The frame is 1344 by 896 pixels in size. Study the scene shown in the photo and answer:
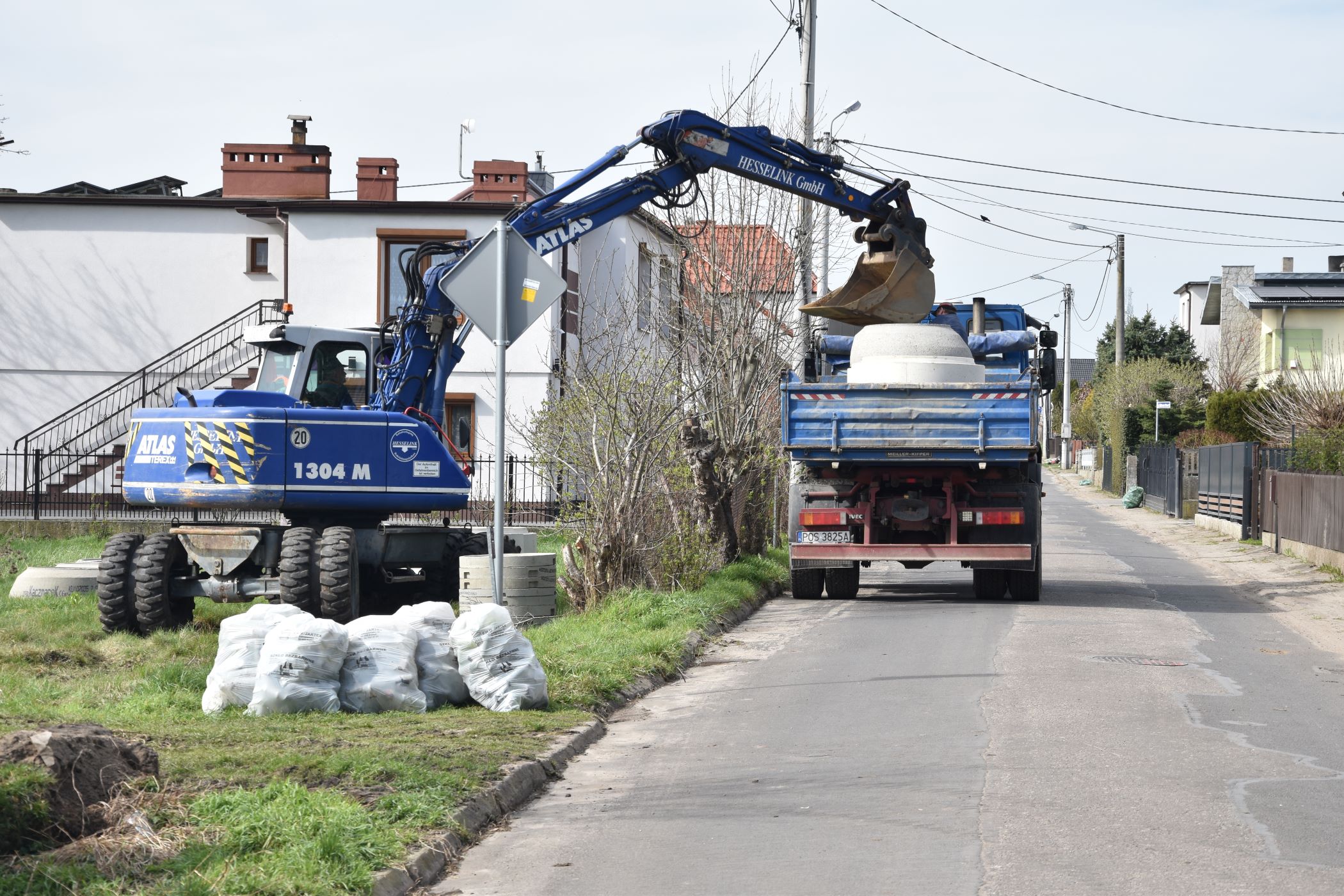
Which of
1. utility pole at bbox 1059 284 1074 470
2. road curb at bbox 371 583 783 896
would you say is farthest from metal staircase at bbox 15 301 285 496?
utility pole at bbox 1059 284 1074 470

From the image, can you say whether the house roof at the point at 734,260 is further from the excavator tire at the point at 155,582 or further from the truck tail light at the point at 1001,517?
the excavator tire at the point at 155,582

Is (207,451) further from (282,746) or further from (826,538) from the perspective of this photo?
(282,746)

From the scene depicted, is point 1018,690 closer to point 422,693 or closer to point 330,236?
point 422,693

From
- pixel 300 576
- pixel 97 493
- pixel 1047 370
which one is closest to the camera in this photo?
pixel 300 576

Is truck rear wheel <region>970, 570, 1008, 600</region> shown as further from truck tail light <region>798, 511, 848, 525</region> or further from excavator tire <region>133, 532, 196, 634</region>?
excavator tire <region>133, 532, 196, 634</region>

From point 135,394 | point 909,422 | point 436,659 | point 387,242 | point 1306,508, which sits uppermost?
point 387,242

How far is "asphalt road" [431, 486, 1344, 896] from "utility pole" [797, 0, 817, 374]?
689cm

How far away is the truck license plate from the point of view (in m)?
15.9

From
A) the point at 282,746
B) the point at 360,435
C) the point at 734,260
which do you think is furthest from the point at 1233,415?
the point at 282,746

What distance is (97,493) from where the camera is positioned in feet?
92.4

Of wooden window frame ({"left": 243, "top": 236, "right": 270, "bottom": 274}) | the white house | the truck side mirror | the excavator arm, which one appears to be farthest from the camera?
wooden window frame ({"left": 243, "top": 236, "right": 270, "bottom": 274})

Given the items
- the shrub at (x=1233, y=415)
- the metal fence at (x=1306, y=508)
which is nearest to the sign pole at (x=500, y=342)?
the metal fence at (x=1306, y=508)

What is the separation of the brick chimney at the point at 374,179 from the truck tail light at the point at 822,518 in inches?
749

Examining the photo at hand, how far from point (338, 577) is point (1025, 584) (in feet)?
24.3
